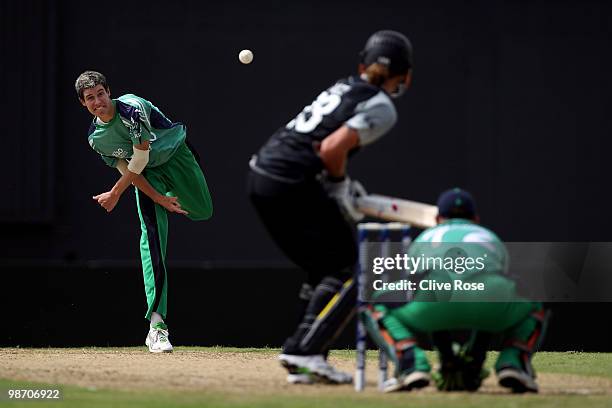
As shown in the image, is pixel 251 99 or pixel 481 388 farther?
pixel 251 99

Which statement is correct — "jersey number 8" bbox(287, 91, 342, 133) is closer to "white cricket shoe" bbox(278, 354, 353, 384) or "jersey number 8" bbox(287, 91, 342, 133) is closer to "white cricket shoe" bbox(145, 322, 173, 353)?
"white cricket shoe" bbox(278, 354, 353, 384)

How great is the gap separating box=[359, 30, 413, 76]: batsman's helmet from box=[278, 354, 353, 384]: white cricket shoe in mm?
1273

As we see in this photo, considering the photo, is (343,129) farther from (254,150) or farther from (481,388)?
(254,150)

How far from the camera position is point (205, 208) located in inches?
332

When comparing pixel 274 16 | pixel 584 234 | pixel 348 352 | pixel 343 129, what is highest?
pixel 274 16

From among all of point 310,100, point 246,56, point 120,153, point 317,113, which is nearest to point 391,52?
point 317,113

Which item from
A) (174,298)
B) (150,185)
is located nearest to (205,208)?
(150,185)

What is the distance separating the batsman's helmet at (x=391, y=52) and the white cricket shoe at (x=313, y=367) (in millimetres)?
1273

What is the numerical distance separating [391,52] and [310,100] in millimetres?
3688

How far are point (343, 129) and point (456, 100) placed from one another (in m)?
4.08

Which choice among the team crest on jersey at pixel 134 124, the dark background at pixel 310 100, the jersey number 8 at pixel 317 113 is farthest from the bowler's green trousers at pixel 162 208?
the jersey number 8 at pixel 317 113

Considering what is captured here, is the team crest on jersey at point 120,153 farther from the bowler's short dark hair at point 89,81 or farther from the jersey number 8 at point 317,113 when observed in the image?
the jersey number 8 at point 317,113

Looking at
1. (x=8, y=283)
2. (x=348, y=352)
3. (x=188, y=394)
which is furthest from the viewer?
(x=8, y=283)

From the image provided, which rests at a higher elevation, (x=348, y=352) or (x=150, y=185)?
(x=150, y=185)
